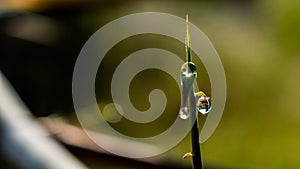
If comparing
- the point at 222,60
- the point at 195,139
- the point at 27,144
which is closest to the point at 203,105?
the point at 195,139

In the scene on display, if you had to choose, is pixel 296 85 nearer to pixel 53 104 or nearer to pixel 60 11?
pixel 53 104

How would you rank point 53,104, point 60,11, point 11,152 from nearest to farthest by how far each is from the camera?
point 11,152 → point 53,104 → point 60,11

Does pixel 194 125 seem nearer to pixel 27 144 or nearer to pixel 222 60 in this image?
pixel 27 144

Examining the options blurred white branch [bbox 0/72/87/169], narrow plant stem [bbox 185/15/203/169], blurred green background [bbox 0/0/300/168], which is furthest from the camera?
blurred green background [bbox 0/0/300/168]

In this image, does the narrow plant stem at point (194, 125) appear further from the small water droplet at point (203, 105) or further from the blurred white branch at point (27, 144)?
the blurred white branch at point (27, 144)

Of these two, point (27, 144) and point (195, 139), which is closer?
point (195, 139)

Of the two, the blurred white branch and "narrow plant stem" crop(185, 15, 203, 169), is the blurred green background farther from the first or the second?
"narrow plant stem" crop(185, 15, 203, 169)

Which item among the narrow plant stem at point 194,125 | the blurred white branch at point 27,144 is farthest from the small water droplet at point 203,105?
the blurred white branch at point 27,144

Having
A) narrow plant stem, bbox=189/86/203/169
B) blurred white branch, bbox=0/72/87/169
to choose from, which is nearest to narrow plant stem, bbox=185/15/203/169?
narrow plant stem, bbox=189/86/203/169

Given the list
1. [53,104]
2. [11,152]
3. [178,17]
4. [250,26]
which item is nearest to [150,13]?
[178,17]
